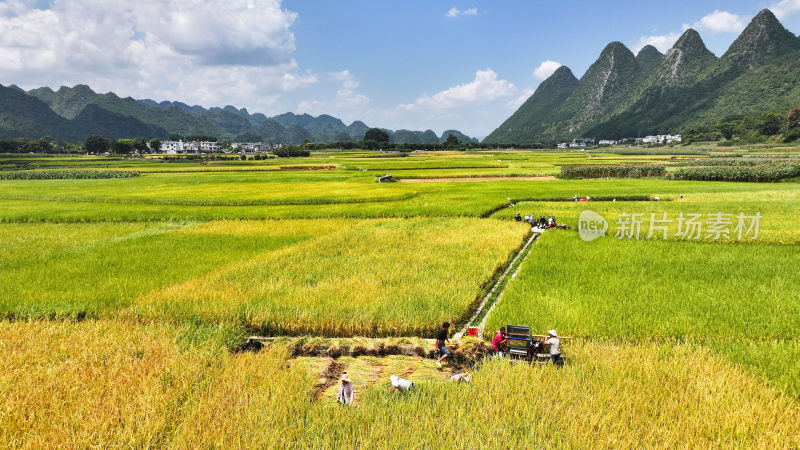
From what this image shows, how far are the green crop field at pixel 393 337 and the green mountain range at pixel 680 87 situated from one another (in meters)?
114

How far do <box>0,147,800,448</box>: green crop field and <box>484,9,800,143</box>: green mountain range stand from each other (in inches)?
4484

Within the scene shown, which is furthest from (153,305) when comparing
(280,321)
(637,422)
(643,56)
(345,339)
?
(643,56)

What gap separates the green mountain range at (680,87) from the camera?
98750mm

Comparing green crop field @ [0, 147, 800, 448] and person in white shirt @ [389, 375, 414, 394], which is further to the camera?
person in white shirt @ [389, 375, 414, 394]

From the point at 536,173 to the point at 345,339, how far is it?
4100 cm

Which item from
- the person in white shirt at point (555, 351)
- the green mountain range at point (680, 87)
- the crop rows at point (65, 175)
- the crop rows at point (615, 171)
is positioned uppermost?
the green mountain range at point (680, 87)

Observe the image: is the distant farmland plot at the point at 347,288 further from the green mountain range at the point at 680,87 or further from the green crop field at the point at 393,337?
the green mountain range at the point at 680,87

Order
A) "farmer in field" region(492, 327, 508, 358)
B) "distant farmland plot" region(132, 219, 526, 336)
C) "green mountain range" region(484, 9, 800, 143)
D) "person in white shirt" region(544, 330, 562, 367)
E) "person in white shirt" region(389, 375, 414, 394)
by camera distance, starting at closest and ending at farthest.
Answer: "person in white shirt" region(389, 375, 414, 394) < "person in white shirt" region(544, 330, 562, 367) < "farmer in field" region(492, 327, 508, 358) < "distant farmland plot" region(132, 219, 526, 336) < "green mountain range" region(484, 9, 800, 143)

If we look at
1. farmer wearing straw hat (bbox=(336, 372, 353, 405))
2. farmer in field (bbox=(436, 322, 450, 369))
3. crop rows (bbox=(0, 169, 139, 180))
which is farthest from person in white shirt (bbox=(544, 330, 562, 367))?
crop rows (bbox=(0, 169, 139, 180))

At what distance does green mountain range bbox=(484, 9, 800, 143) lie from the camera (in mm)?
98750

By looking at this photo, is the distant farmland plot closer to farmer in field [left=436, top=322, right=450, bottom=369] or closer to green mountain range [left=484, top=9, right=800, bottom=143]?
farmer in field [left=436, top=322, right=450, bottom=369]

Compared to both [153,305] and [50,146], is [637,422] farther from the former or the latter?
[50,146]

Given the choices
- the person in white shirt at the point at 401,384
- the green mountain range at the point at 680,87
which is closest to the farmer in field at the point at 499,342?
the person in white shirt at the point at 401,384

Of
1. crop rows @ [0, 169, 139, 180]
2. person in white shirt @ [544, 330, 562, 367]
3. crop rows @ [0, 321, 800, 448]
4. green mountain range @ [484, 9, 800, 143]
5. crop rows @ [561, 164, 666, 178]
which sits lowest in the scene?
crop rows @ [0, 321, 800, 448]
